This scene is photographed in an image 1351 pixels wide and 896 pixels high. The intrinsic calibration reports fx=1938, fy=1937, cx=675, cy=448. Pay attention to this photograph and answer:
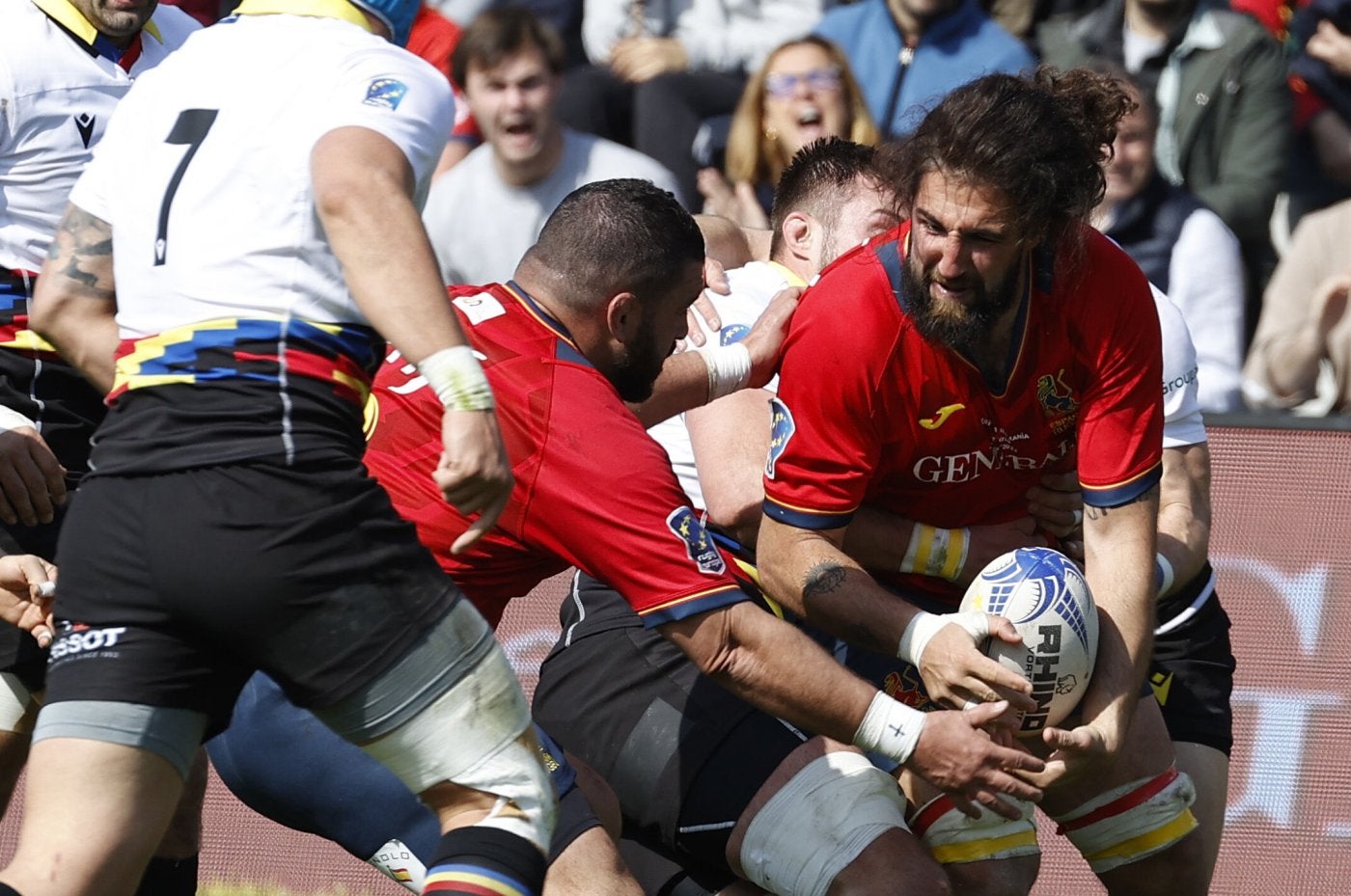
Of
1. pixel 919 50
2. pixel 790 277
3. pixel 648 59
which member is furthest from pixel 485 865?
pixel 648 59

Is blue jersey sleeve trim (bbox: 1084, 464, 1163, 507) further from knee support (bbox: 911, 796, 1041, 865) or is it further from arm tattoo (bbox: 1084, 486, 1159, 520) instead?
knee support (bbox: 911, 796, 1041, 865)

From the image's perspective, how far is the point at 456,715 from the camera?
3.15 metres

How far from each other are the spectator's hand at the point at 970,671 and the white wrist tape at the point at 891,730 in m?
0.09

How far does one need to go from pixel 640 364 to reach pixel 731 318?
31.6 inches

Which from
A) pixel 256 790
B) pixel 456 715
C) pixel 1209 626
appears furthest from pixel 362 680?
pixel 1209 626

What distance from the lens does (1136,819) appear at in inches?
172

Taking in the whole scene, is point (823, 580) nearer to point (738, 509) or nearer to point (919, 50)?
point (738, 509)

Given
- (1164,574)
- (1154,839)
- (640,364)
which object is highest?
(640,364)

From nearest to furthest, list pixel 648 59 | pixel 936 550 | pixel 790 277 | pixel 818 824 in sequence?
pixel 818 824 → pixel 936 550 → pixel 790 277 → pixel 648 59

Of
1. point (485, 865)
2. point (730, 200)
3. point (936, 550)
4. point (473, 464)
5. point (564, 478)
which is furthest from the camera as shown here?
point (730, 200)

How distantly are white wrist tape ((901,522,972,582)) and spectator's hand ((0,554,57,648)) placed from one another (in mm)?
1792

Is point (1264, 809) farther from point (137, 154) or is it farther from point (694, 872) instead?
point (137, 154)

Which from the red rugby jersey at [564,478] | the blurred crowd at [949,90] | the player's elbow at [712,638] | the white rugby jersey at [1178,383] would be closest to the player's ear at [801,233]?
the white rugby jersey at [1178,383]

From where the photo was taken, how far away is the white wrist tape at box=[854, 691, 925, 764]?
3.75m
